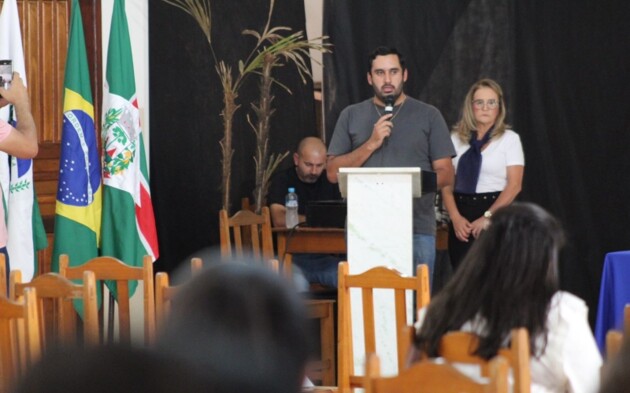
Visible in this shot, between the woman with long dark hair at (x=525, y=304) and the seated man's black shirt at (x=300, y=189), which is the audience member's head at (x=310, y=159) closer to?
the seated man's black shirt at (x=300, y=189)

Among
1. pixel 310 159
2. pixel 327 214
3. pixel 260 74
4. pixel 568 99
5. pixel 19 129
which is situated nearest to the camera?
pixel 19 129

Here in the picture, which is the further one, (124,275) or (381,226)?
(381,226)

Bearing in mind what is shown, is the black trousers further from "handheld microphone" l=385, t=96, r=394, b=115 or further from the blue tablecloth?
the blue tablecloth

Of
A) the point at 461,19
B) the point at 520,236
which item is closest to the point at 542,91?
the point at 461,19

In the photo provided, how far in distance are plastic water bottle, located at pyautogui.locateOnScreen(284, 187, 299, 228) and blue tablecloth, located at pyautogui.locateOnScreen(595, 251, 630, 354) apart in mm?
2116

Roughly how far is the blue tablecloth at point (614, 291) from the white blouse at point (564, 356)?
1.93 metres

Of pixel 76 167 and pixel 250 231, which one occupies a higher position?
pixel 76 167

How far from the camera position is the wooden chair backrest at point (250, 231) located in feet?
19.0

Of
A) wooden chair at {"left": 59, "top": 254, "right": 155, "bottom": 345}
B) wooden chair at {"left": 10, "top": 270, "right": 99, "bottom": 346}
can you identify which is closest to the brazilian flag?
wooden chair at {"left": 59, "top": 254, "right": 155, "bottom": 345}

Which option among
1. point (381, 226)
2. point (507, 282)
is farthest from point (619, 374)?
point (381, 226)

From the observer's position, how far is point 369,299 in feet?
10.8

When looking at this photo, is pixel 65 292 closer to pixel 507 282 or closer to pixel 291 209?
pixel 507 282

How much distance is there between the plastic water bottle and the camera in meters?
6.05

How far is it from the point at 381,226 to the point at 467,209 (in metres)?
1.36
